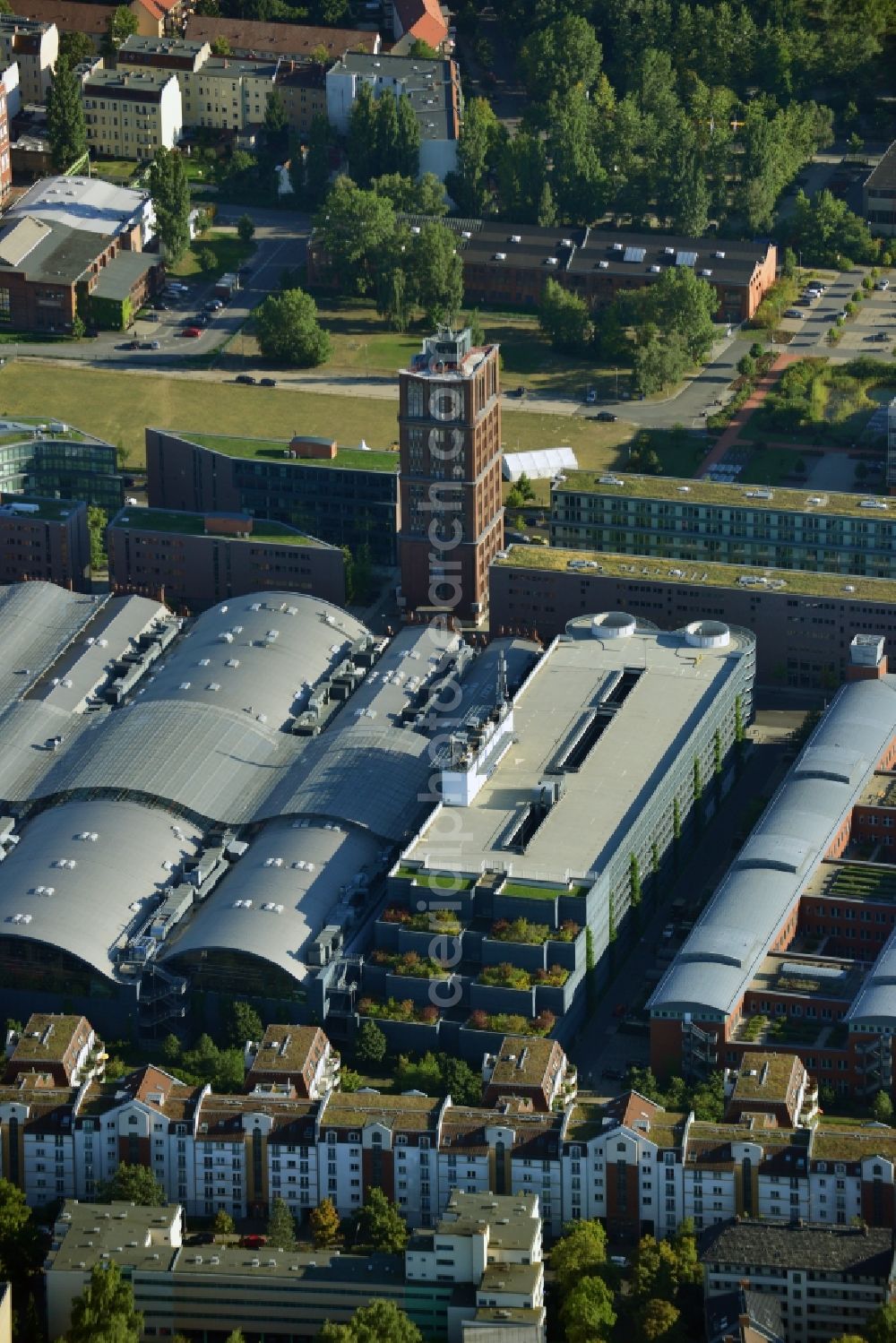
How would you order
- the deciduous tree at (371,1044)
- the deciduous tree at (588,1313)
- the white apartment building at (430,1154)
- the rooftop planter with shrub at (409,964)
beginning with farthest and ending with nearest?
1. the rooftop planter with shrub at (409,964)
2. the deciduous tree at (371,1044)
3. the white apartment building at (430,1154)
4. the deciduous tree at (588,1313)

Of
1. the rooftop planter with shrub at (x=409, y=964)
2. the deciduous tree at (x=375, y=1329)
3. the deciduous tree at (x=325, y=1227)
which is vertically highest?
the rooftop planter with shrub at (x=409, y=964)

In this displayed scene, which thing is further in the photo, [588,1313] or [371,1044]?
[371,1044]

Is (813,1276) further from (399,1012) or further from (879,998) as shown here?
(399,1012)

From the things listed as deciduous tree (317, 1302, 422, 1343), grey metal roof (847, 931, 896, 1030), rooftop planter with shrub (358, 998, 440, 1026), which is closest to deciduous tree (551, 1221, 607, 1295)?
deciduous tree (317, 1302, 422, 1343)

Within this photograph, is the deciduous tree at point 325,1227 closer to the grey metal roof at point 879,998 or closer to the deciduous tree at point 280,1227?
the deciduous tree at point 280,1227

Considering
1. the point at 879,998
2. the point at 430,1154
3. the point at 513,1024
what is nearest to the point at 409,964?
the point at 513,1024

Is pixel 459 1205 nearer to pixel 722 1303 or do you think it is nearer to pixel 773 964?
pixel 722 1303

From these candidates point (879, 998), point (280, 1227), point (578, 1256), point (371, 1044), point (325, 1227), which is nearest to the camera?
point (578, 1256)

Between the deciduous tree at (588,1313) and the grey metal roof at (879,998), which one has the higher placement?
the grey metal roof at (879,998)

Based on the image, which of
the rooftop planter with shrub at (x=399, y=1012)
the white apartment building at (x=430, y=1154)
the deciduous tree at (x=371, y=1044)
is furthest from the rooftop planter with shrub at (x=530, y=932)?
the white apartment building at (x=430, y=1154)
